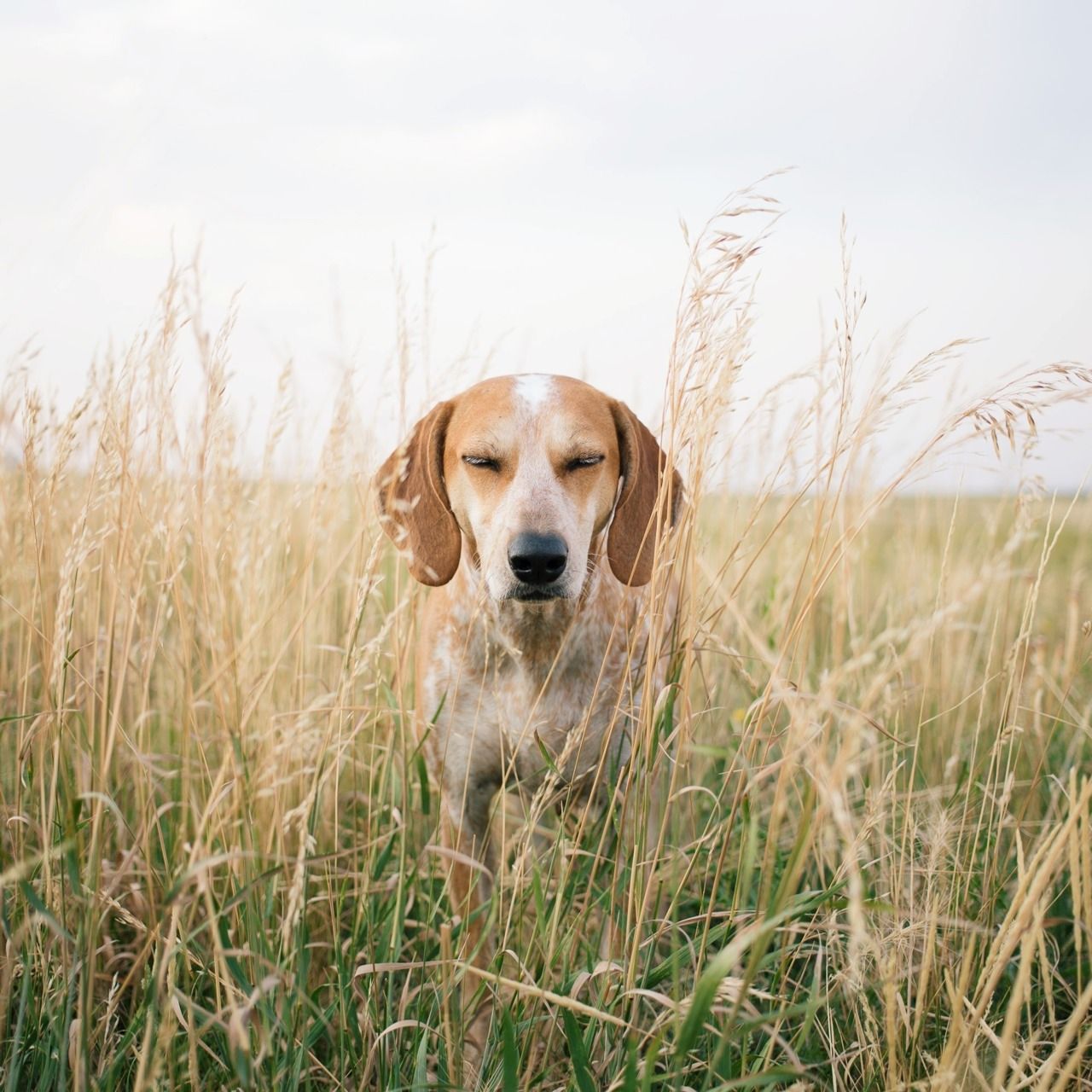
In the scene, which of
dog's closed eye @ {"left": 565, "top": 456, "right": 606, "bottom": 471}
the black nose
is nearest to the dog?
dog's closed eye @ {"left": 565, "top": 456, "right": 606, "bottom": 471}

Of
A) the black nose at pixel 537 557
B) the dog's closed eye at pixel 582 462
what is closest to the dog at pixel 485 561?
the dog's closed eye at pixel 582 462

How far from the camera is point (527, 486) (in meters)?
2.59

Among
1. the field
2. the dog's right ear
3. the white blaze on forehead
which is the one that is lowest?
the field

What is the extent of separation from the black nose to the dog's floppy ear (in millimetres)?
279

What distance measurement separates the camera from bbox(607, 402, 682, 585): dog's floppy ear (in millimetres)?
2674

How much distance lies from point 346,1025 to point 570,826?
1.46 metres

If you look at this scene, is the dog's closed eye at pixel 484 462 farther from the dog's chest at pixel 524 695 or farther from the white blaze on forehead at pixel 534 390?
the dog's chest at pixel 524 695

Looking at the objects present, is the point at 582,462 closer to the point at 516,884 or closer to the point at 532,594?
the point at 532,594

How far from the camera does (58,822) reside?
2.15 metres

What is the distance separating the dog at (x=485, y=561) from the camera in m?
2.66

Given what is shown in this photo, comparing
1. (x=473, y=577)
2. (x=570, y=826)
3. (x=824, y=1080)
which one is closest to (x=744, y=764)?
(x=824, y=1080)

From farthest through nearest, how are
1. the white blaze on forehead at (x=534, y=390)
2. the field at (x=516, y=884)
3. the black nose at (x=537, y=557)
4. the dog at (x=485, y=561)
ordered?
the white blaze on forehead at (x=534, y=390), the dog at (x=485, y=561), the black nose at (x=537, y=557), the field at (x=516, y=884)

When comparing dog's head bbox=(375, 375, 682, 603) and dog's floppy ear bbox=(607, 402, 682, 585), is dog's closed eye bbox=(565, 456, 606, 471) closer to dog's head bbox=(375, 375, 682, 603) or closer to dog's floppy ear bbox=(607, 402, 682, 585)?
dog's head bbox=(375, 375, 682, 603)

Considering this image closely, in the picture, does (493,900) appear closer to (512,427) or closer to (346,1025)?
(346,1025)
